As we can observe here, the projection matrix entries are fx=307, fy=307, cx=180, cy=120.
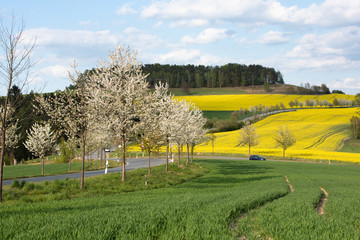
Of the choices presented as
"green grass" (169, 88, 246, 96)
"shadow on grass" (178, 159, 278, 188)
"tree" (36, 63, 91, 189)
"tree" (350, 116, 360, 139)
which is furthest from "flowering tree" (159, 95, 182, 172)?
"green grass" (169, 88, 246, 96)

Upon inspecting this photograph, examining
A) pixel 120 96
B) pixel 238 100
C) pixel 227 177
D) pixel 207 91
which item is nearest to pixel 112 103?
pixel 120 96

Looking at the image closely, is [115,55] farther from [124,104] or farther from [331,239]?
[331,239]

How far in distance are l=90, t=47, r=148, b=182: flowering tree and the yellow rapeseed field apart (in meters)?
111

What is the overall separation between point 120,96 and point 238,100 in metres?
133

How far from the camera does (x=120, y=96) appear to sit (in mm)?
25109

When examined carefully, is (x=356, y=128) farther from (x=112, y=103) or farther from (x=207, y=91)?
(x=207, y=91)

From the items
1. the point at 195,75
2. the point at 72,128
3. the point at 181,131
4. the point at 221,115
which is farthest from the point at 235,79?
the point at 72,128

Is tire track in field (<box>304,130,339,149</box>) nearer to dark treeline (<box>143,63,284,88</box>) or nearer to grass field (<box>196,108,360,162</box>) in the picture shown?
grass field (<box>196,108,360,162</box>)

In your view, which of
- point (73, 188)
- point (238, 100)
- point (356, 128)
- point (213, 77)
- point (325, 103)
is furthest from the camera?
point (213, 77)

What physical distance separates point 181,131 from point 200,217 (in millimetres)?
26565

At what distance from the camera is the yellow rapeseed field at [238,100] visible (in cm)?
14100

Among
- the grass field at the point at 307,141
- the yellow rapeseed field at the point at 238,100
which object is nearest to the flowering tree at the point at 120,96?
the grass field at the point at 307,141

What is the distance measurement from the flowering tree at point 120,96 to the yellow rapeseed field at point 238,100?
111 m

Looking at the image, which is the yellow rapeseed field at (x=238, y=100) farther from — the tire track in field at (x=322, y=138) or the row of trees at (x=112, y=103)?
the row of trees at (x=112, y=103)
